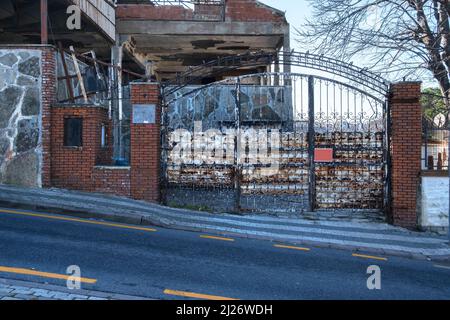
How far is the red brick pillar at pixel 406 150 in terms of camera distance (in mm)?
10891

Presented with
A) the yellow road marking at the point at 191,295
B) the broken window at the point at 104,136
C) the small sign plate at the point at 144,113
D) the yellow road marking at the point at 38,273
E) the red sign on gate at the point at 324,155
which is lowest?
the yellow road marking at the point at 191,295

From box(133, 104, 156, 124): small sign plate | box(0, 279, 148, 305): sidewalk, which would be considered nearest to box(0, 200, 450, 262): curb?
box(133, 104, 156, 124): small sign plate

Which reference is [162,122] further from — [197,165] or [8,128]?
[8,128]

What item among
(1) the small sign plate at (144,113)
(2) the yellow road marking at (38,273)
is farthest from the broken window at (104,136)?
(2) the yellow road marking at (38,273)

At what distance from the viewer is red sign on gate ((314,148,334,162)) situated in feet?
38.3

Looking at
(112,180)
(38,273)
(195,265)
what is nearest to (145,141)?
(112,180)

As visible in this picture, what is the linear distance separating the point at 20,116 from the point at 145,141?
131 inches

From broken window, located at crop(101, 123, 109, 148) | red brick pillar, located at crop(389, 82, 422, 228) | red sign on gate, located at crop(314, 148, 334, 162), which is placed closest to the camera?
red brick pillar, located at crop(389, 82, 422, 228)

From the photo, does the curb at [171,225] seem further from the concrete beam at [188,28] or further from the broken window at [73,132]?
the concrete beam at [188,28]

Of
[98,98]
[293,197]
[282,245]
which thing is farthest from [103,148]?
[282,245]

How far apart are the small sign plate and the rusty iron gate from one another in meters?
0.38

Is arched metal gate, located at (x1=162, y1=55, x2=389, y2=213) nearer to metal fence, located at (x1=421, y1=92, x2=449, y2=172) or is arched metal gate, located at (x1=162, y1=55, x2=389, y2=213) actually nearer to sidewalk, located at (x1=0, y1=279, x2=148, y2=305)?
metal fence, located at (x1=421, y1=92, x2=449, y2=172)

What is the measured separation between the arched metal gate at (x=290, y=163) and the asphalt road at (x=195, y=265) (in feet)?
9.81

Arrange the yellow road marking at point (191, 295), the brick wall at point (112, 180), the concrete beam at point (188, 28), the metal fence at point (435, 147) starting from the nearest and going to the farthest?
the yellow road marking at point (191, 295) → the metal fence at point (435, 147) → the brick wall at point (112, 180) → the concrete beam at point (188, 28)
